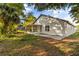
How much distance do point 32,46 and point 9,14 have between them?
447 millimetres

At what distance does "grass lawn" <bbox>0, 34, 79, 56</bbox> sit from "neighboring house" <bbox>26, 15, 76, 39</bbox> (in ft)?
0.22

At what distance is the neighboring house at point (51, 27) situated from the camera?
3.12 meters

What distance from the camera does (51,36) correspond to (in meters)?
3.15

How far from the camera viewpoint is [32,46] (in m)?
3.12

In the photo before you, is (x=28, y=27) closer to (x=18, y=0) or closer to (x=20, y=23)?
(x=20, y=23)

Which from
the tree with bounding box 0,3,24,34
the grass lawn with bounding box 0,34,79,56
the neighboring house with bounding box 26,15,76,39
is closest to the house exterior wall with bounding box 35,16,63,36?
the neighboring house with bounding box 26,15,76,39

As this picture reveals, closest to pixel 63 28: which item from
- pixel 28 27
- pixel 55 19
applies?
pixel 55 19

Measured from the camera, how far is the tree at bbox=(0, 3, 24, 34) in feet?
10.3

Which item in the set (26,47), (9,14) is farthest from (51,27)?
(9,14)

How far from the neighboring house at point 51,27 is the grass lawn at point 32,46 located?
0.22 feet

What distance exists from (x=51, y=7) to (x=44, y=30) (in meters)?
0.27

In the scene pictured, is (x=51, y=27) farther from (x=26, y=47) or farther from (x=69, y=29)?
(x=26, y=47)

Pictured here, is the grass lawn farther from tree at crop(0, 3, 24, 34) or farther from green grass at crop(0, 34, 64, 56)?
tree at crop(0, 3, 24, 34)

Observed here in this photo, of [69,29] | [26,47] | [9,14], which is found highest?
[9,14]
